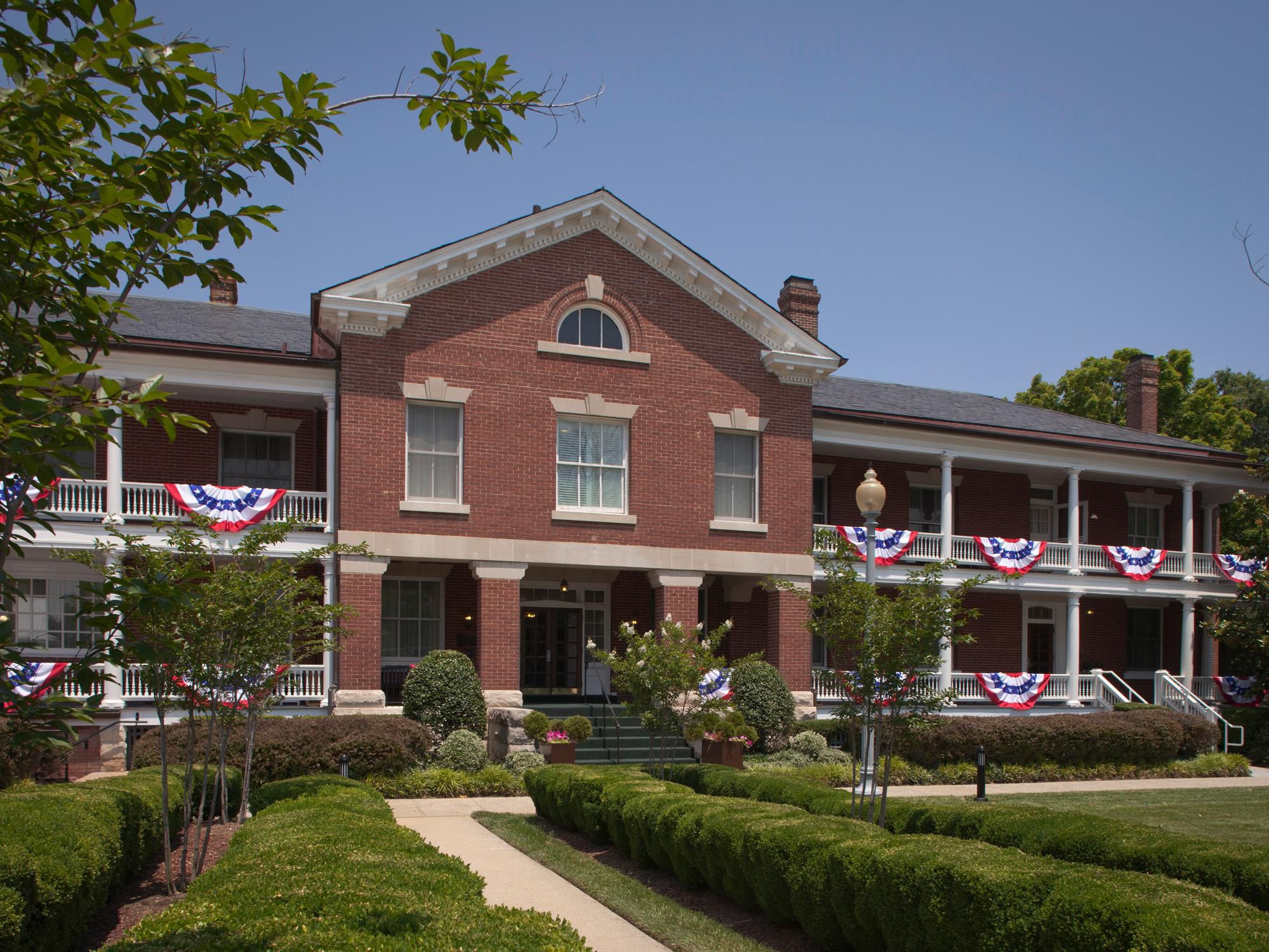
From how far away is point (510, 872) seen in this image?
12.8 m

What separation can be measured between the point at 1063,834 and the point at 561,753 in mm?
11814

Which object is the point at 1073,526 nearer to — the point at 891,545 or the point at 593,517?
the point at 891,545

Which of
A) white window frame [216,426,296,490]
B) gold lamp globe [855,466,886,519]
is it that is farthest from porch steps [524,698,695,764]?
gold lamp globe [855,466,886,519]

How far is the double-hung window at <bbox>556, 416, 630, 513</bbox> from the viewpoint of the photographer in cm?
2506

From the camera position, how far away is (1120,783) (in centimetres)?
2367

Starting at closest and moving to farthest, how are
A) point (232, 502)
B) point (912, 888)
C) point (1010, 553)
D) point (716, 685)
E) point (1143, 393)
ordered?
1. point (912, 888)
2. point (716, 685)
3. point (232, 502)
4. point (1010, 553)
5. point (1143, 393)

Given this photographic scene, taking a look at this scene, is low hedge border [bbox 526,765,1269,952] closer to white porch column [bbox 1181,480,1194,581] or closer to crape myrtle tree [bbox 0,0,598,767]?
crape myrtle tree [bbox 0,0,598,767]

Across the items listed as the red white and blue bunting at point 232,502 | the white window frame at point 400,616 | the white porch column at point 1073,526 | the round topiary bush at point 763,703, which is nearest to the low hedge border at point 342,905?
the red white and blue bunting at point 232,502

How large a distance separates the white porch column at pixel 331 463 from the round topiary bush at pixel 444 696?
3452 mm

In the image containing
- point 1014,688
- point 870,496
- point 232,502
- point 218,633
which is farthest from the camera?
point 1014,688

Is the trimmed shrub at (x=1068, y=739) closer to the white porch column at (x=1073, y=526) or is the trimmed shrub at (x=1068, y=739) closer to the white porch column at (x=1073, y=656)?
the white porch column at (x=1073, y=656)

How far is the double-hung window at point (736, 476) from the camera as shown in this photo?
Answer: 26.5 metres

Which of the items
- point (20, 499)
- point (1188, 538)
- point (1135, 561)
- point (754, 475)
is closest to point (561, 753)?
point (754, 475)

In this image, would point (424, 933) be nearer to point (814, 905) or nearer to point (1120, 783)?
point (814, 905)
